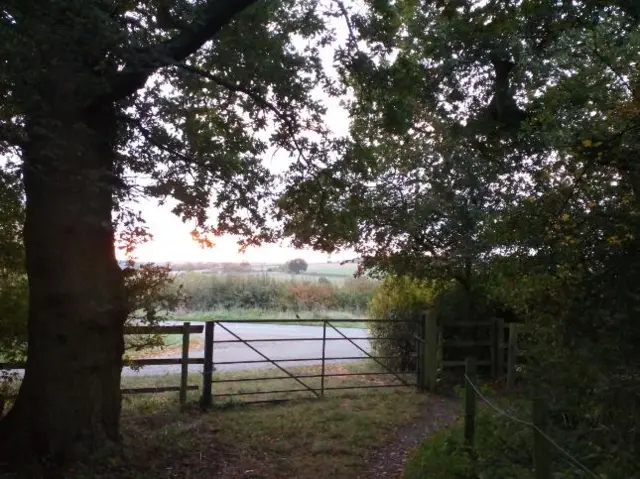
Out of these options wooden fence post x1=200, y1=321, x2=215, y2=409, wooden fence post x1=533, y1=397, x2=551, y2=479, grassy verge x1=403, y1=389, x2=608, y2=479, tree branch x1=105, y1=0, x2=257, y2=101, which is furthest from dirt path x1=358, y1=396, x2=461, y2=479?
tree branch x1=105, y1=0, x2=257, y2=101

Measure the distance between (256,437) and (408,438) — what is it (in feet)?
6.82

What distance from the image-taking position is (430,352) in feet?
38.1

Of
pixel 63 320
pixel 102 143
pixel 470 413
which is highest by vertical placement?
pixel 102 143

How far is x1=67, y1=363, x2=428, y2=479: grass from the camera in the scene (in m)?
6.43

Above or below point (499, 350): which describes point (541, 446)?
above

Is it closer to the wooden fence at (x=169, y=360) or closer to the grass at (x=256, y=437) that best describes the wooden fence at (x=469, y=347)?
the grass at (x=256, y=437)

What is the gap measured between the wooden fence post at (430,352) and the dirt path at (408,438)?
56cm

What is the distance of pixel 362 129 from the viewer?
9.92m

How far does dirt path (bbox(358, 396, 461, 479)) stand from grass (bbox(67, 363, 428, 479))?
0.41 ft

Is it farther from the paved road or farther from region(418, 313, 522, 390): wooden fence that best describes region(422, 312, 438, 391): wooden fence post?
the paved road

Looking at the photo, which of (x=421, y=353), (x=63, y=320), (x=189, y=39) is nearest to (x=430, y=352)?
(x=421, y=353)

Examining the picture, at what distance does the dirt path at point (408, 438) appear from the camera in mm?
6758

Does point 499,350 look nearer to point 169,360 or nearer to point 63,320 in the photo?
point 169,360

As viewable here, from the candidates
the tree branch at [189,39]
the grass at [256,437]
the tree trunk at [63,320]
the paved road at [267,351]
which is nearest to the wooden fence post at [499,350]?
the grass at [256,437]
